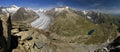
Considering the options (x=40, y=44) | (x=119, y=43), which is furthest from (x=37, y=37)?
(x=119, y=43)

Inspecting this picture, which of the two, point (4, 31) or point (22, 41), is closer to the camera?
point (4, 31)

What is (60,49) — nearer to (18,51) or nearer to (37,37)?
(37,37)

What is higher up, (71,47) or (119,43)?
(119,43)

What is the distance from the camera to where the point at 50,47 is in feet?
299

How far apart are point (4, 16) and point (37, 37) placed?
29.6 meters

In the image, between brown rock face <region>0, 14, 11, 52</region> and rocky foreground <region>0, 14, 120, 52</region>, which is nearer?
brown rock face <region>0, 14, 11, 52</region>

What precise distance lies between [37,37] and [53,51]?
7542mm

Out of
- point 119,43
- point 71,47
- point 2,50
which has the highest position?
point 119,43

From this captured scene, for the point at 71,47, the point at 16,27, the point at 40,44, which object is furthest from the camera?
the point at 71,47

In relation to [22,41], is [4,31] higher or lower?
higher

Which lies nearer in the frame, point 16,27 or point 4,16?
point 4,16

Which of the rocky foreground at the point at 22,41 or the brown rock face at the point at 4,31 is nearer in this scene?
the brown rock face at the point at 4,31

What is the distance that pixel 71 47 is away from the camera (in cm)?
10238

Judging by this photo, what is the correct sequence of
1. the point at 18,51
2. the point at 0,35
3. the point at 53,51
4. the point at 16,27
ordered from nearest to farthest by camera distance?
1. the point at 0,35
2. the point at 18,51
3. the point at 16,27
4. the point at 53,51
